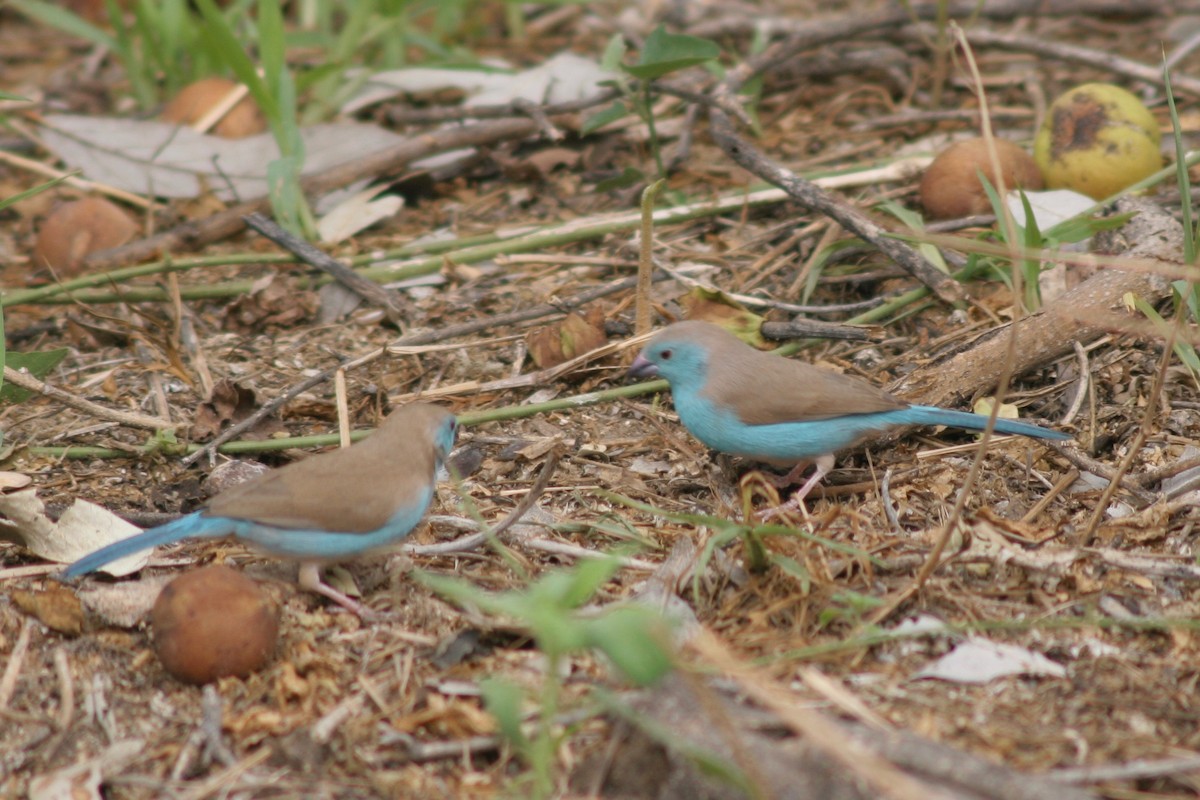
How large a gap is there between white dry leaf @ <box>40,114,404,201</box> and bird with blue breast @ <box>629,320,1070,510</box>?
2609mm

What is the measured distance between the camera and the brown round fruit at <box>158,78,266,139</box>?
20.5 feet

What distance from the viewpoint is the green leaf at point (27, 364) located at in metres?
4.26

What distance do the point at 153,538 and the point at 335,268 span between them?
2091 mm

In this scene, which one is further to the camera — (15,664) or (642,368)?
(642,368)

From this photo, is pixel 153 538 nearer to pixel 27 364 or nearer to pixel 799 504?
pixel 27 364

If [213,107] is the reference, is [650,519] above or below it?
below

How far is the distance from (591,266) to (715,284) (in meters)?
0.55

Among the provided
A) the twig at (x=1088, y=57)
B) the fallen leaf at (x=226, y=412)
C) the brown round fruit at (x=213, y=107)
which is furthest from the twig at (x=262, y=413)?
the twig at (x=1088, y=57)

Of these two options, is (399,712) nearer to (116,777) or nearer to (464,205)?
(116,777)

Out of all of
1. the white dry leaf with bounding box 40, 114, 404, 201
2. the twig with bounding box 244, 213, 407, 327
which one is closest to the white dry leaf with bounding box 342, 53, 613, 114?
the white dry leaf with bounding box 40, 114, 404, 201

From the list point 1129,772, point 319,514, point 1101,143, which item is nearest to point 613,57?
point 1101,143

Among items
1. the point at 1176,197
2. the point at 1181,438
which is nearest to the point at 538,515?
the point at 1181,438

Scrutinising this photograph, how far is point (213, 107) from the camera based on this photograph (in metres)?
6.27

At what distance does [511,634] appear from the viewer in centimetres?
321
